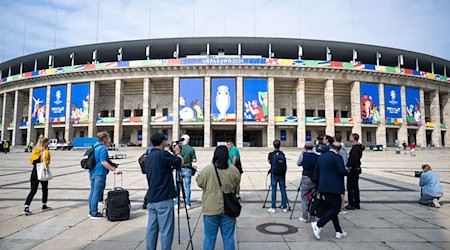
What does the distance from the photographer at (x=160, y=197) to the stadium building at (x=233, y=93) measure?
32.7 metres

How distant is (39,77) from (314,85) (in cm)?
5144

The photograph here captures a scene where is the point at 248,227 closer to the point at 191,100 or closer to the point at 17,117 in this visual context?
the point at 191,100

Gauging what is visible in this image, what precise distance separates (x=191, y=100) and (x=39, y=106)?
99.0ft

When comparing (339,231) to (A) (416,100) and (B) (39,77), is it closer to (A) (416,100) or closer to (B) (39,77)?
(A) (416,100)

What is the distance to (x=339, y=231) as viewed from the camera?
4.14 meters

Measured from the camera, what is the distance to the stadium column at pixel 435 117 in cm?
4328

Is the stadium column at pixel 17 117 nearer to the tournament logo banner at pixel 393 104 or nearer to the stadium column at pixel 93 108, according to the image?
the stadium column at pixel 93 108

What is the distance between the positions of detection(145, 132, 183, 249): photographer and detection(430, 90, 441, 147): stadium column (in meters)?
56.9

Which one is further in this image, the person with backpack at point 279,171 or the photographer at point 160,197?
the person with backpack at point 279,171

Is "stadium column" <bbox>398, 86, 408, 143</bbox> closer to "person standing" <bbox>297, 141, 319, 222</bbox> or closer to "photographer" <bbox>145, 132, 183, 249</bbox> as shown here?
"person standing" <bbox>297, 141, 319, 222</bbox>

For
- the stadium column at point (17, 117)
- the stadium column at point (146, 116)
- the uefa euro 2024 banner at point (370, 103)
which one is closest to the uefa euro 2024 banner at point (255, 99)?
the stadium column at point (146, 116)

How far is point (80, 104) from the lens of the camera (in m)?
40.0

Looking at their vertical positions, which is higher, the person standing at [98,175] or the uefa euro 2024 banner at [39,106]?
the uefa euro 2024 banner at [39,106]

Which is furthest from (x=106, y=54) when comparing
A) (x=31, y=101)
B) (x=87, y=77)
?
(x=31, y=101)
